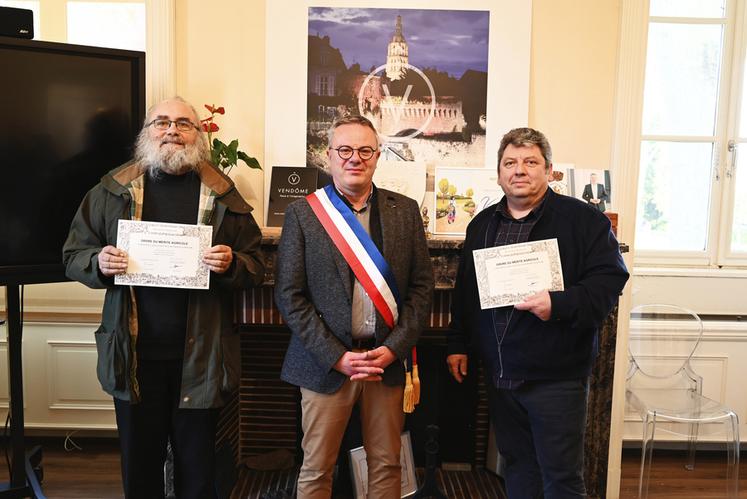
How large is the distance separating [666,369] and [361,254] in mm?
1996

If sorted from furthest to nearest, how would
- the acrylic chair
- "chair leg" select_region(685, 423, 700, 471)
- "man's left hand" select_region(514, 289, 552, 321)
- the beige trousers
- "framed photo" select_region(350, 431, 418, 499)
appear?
"chair leg" select_region(685, 423, 700, 471), the acrylic chair, "framed photo" select_region(350, 431, 418, 499), the beige trousers, "man's left hand" select_region(514, 289, 552, 321)

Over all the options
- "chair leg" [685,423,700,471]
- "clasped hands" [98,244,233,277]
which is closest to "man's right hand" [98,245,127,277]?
"clasped hands" [98,244,233,277]

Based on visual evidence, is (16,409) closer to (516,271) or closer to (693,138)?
(516,271)

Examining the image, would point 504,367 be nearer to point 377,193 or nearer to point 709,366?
point 377,193

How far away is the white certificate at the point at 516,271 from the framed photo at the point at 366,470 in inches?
36.8

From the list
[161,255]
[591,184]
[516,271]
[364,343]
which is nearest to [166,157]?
[161,255]

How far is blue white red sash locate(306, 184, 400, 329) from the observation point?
168 centimetres

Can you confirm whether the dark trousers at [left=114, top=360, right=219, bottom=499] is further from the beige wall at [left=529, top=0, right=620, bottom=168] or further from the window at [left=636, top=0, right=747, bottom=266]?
the window at [left=636, top=0, right=747, bottom=266]

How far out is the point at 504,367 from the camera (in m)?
1.69

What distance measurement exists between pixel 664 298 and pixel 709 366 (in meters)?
0.44

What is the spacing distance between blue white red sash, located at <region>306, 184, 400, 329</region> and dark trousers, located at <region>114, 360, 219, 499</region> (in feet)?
2.16

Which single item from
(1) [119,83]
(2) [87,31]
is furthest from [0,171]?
(2) [87,31]

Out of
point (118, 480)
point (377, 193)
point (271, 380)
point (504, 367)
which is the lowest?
point (118, 480)

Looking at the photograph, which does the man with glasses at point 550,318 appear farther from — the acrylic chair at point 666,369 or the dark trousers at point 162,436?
the acrylic chair at point 666,369
